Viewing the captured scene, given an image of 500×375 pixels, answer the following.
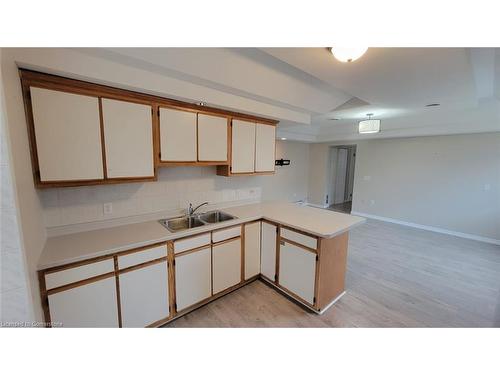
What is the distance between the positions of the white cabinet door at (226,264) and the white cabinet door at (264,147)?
1.12 meters

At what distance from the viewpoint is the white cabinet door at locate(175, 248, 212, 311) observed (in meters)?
1.89

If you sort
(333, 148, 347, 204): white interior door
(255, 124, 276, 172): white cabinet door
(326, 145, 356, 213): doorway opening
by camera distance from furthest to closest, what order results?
1. (333, 148, 347, 204): white interior door
2. (326, 145, 356, 213): doorway opening
3. (255, 124, 276, 172): white cabinet door

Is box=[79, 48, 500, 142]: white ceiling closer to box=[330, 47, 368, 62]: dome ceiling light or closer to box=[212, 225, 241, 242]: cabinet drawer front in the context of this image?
box=[330, 47, 368, 62]: dome ceiling light

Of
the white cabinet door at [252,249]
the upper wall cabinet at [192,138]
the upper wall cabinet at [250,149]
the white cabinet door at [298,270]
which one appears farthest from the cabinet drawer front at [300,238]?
the upper wall cabinet at [192,138]

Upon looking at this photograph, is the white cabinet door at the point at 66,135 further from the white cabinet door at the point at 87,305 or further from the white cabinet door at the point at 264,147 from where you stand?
the white cabinet door at the point at 264,147

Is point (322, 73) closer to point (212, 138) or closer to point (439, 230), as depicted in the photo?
point (212, 138)

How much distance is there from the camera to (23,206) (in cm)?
107

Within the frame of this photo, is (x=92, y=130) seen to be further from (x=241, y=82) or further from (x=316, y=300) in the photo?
(x=316, y=300)

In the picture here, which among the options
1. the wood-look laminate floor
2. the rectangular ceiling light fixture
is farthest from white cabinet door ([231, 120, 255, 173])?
the rectangular ceiling light fixture

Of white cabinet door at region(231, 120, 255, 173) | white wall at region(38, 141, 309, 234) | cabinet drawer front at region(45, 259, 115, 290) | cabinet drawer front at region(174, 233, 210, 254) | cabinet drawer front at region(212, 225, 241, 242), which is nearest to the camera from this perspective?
cabinet drawer front at region(45, 259, 115, 290)

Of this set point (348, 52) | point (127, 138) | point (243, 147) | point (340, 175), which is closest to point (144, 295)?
point (127, 138)

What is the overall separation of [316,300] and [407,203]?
14.1 feet

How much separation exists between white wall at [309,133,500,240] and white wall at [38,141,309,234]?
3919mm

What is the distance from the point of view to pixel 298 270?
2146mm
